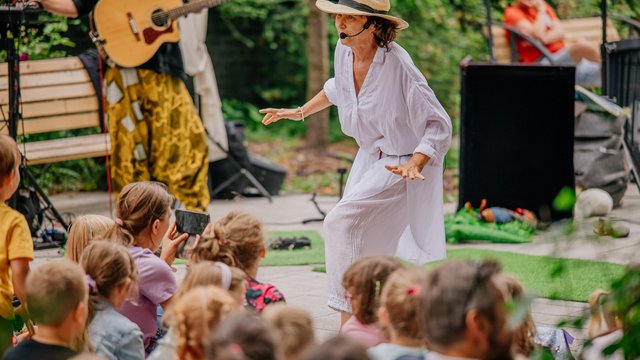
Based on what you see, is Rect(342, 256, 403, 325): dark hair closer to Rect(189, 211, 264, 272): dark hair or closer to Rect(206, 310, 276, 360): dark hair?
Rect(189, 211, 264, 272): dark hair

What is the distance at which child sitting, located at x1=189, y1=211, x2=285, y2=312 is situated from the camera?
371 cm

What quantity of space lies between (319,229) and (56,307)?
4.98 m

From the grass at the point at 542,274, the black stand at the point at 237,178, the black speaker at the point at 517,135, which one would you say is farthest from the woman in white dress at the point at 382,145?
the black stand at the point at 237,178

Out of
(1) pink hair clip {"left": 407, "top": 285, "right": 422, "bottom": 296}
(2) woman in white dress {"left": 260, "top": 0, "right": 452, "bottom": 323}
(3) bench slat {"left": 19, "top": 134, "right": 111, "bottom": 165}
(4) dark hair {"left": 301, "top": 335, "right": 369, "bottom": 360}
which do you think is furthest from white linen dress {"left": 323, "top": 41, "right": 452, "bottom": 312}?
(3) bench slat {"left": 19, "top": 134, "right": 111, "bottom": 165}

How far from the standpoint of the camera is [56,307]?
3018mm

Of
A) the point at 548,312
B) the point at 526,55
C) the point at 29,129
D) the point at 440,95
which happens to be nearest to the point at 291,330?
the point at 548,312

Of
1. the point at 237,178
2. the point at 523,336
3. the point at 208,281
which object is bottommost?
the point at 237,178

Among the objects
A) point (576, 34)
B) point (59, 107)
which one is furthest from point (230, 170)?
point (576, 34)

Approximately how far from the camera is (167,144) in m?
7.92

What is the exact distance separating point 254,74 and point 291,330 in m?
11.9

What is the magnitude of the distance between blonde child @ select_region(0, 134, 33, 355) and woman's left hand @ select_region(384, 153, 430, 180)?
159 centimetres

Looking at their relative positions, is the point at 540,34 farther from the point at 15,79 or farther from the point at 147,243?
the point at 147,243

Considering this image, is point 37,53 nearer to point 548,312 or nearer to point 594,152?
point 594,152

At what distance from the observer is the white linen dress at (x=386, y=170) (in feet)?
15.5
